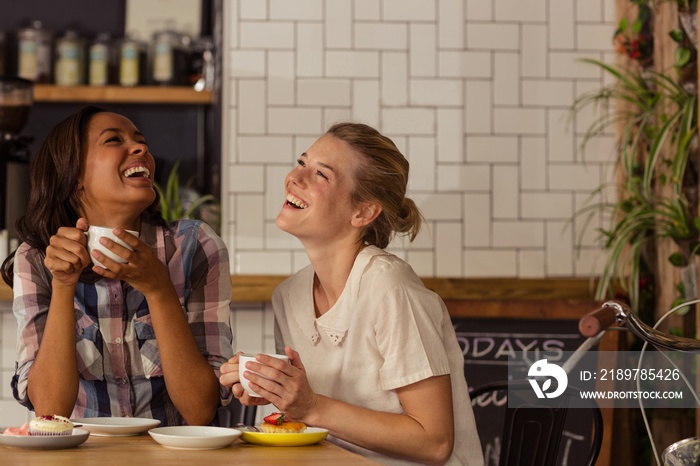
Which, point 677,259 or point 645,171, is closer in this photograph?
point 677,259

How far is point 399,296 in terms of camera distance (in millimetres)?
2055

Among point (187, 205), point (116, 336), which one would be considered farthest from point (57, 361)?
point (187, 205)

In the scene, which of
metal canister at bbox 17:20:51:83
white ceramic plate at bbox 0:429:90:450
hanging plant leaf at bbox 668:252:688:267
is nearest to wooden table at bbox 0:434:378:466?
white ceramic plate at bbox 0:429:90:450

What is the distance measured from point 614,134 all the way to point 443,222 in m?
0.75

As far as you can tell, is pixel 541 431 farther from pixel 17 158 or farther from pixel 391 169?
pixel 17 158

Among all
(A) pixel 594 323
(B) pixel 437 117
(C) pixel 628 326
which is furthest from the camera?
(B) pixel 437 117

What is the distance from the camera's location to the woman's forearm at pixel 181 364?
6.66 ft

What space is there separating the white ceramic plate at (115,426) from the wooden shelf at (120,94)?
7.85ft

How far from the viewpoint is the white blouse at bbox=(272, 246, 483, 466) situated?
1995mm

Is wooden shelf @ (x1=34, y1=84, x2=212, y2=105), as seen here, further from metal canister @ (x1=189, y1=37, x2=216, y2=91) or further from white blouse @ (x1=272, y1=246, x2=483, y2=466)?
white blouse @ (x1=272, y1=246, x2=483, y2=466)

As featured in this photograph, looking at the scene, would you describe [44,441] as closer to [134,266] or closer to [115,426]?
[115,426]

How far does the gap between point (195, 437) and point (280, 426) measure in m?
0.17

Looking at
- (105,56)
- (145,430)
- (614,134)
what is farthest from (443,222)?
(145,430)

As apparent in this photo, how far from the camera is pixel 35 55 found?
406 cm
